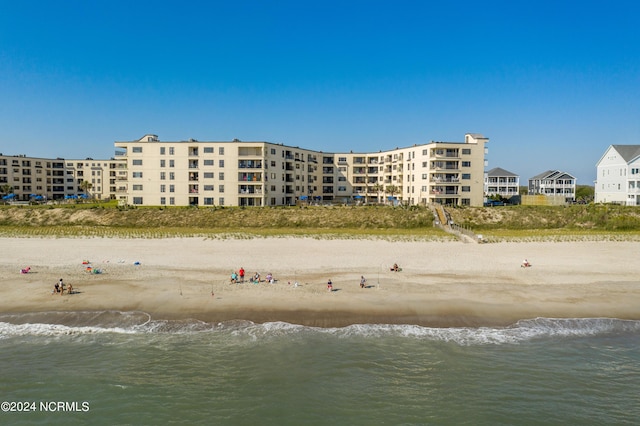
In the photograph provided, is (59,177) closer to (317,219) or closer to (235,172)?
(235,172)

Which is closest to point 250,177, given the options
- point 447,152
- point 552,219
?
point 447,152

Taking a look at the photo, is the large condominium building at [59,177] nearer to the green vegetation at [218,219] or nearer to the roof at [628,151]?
the green vegetation at [218,219]

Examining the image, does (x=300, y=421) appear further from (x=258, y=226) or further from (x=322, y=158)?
(x=322, y=158)

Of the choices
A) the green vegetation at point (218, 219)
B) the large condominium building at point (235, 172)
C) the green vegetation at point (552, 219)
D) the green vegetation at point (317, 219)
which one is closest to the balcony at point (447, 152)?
the large condominium building at point (235, 172)

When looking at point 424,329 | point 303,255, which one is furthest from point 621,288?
point 303,255

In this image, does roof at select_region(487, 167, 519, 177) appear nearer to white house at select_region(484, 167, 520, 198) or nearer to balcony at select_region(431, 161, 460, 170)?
white house at select_region(484, 167, 520, 198)
